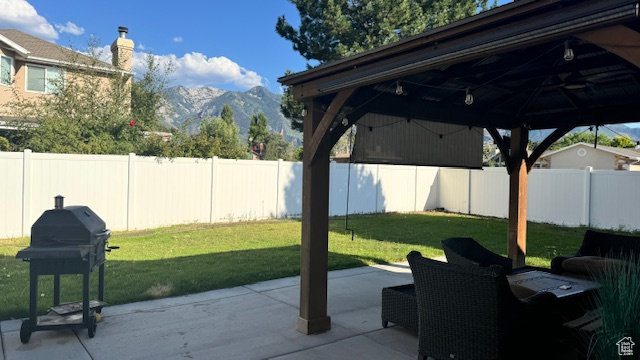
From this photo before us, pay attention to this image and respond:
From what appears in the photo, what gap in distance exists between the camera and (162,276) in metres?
6.41

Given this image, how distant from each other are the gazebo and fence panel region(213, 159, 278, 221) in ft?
25.5

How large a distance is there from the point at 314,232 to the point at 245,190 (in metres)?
8.88

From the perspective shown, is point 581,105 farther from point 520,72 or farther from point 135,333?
point 135,333

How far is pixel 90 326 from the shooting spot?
162 inches

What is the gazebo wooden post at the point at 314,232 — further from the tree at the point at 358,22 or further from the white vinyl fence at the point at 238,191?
the tree at the point at 358,22

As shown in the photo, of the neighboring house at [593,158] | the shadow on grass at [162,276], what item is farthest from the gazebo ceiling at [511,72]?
the neighboring house at [593,158]

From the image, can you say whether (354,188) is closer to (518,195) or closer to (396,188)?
(396,188)

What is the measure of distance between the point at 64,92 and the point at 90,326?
11258 mm

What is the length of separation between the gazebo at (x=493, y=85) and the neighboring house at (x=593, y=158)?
18.6 meters

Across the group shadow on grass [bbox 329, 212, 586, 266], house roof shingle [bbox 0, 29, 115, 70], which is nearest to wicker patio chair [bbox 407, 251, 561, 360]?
shadow on grass [bbox 329, 212, 586, 266]

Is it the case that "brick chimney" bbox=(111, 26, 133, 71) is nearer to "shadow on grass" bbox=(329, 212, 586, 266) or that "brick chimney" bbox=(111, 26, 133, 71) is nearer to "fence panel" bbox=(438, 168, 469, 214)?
"shadow on grass" bbox=(329, 212, 586, 266)

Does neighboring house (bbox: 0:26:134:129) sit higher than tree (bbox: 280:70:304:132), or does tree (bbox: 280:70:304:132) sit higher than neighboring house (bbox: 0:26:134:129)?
neighboring house (bbox: 0:26:134:129)

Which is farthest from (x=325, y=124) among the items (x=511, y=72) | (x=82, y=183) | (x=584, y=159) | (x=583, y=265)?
(x=584, y=159)

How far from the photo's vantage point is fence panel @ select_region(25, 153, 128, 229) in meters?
9.50
